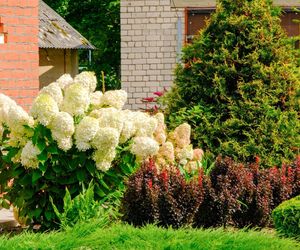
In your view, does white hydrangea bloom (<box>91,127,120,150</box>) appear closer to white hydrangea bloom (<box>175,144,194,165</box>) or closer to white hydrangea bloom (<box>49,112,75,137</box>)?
white hydrangea bloom (<box>49,112,75,137</box>)

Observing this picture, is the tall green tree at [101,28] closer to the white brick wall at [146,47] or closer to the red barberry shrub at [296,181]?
the white brick wall at [146,47]

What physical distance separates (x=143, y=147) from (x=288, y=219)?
4.76ft

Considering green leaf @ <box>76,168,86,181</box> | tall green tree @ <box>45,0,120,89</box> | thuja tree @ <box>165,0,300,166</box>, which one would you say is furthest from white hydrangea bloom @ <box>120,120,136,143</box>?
tall green tree @ <box>45,0,120,89</box>

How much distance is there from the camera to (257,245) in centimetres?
609

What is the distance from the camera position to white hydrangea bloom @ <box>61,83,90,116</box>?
25.0 feet

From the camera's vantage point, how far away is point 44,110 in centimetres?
748

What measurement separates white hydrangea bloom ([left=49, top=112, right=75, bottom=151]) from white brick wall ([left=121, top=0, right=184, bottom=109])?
11.8 meters

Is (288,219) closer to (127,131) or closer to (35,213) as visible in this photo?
(127,131)

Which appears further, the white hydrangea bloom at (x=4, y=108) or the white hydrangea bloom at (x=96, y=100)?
the white hydrangea bloom at (x=96, y=100)

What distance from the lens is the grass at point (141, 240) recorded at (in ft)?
19.5

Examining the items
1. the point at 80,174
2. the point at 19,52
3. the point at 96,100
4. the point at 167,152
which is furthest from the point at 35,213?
the point at 19,52

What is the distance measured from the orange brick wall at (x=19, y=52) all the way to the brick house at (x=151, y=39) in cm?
908

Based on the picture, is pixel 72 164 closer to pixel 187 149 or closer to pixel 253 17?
pixel 187 149

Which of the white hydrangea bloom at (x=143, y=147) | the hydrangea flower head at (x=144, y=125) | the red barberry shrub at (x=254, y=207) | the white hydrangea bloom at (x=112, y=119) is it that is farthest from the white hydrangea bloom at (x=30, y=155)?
the red barberry shrub at (x=254, y=207)
